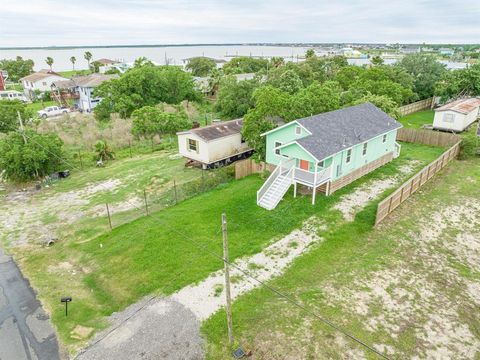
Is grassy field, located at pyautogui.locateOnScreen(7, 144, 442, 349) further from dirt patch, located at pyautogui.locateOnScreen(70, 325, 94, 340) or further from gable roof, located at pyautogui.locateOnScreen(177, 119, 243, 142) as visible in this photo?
gable roof, located at pyautogui.locateOnScreen(177, 119, 243, 142)

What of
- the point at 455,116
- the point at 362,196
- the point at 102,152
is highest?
the point at 455,116

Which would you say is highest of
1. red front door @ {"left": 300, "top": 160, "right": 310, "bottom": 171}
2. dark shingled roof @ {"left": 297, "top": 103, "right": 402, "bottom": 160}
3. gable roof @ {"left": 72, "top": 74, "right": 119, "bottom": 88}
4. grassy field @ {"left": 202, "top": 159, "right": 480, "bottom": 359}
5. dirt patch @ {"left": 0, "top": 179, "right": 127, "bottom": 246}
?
gable roof @ {"left": 72, "top": 74, "right": 119, "bottom": 88}

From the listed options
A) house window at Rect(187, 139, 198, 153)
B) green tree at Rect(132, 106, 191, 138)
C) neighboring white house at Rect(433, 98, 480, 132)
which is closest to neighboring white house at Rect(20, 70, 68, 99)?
green tree at Rect(132, 106, 191, 138)

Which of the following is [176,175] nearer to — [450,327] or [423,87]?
[450,327]

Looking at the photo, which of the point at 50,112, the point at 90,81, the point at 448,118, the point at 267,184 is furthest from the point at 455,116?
the point at 90,81

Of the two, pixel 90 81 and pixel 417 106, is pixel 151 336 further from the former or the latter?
pixel 90 81
